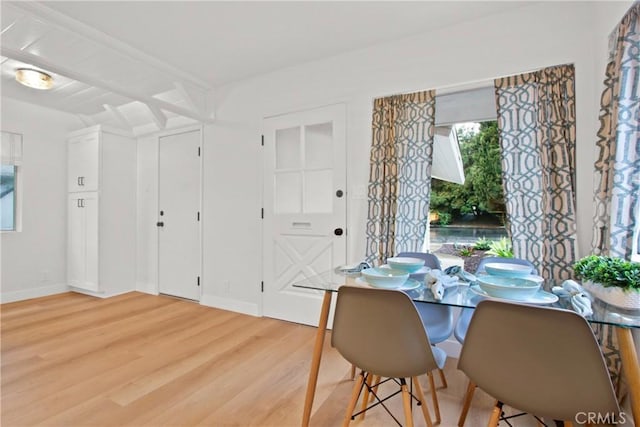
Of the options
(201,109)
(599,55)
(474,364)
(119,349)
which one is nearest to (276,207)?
(201,109)

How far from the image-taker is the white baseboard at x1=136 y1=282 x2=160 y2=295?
405cm

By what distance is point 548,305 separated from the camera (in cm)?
120

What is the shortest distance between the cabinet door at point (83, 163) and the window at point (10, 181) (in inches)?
19.8

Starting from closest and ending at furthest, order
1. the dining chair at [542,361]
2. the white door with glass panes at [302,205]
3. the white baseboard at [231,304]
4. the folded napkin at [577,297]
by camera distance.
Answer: the dining chair at [542,361], the folded napkin at [577,297], the white door with glass panes at [302,205], the white baseboard at [231,304]

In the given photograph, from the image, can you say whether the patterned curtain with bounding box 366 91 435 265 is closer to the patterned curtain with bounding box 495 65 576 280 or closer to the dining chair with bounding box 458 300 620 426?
the patterned curtain with bounding box 495 65 576 280

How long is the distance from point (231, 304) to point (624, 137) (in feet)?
11.4

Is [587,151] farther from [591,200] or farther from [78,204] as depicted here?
[78,204]

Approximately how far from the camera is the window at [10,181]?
3.61 m

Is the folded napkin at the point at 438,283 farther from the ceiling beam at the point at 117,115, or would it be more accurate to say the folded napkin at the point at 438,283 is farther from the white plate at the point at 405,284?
the ceiling beam at the point at 117,115

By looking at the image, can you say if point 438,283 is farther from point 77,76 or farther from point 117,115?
point 117,115

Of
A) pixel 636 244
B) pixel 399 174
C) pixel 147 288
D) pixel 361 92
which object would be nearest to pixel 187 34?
pixel 361 92

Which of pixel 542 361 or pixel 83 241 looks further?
pixel 83 241

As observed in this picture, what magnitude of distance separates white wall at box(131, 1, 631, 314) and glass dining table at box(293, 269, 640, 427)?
1.04 metres

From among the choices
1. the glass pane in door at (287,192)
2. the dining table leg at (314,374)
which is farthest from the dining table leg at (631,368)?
the glass pane in door at (287,192)
